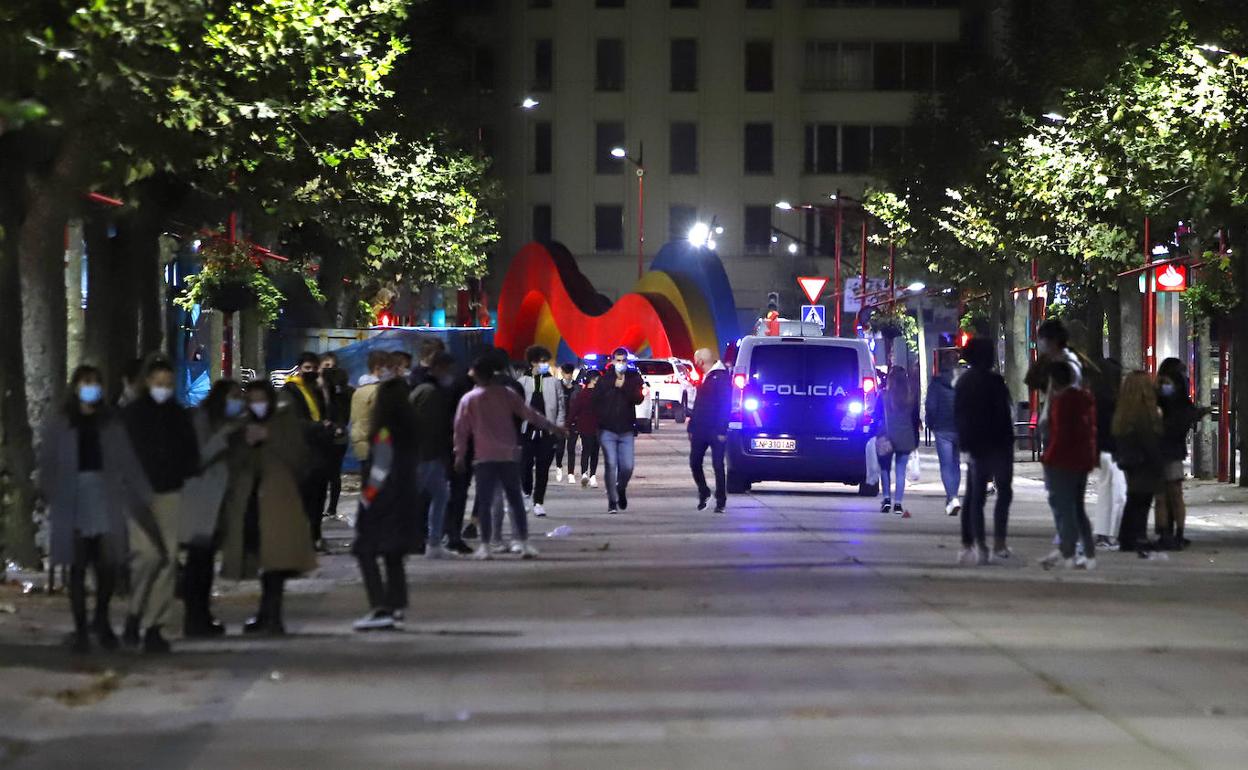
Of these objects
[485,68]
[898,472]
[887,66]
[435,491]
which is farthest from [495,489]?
[887,66]

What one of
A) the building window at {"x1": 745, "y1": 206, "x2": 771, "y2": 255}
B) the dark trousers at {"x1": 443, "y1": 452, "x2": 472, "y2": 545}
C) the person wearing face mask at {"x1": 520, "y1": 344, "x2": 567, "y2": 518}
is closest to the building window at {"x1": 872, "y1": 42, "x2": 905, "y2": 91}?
the building window at {"x1": 745, "y1": 206, "x2": 771, "y2": 255}

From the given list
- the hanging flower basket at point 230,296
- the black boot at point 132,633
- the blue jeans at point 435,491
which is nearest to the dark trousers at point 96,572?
the black boot at point 132,633

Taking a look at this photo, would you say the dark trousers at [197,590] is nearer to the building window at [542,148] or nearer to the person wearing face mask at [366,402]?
the person wearing face mask at [366,402]

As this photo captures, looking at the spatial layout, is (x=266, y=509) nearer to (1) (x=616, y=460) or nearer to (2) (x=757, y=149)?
Answer: (1) (x=616, y=460)

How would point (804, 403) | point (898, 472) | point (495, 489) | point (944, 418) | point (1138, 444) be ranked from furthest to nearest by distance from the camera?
1. point (804, 403)
2. point (898, 472)
3. point (944, 418)
4. point (1138, 444)
5. point (495, 489)

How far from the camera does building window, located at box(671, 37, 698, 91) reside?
104 meters

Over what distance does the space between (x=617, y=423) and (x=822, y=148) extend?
7725 centimetres

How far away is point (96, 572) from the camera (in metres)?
14.3

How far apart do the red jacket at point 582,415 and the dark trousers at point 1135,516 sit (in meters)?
10.4

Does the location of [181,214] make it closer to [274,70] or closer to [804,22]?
[274,70]

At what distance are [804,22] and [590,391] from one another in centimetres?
7347

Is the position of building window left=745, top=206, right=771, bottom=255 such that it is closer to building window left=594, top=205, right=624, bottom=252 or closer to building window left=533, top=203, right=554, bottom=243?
building window left=594, top=205, right=624, bottom=252

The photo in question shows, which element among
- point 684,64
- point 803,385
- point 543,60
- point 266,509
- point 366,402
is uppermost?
point 543,60

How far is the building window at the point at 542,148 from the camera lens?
4060 inches
